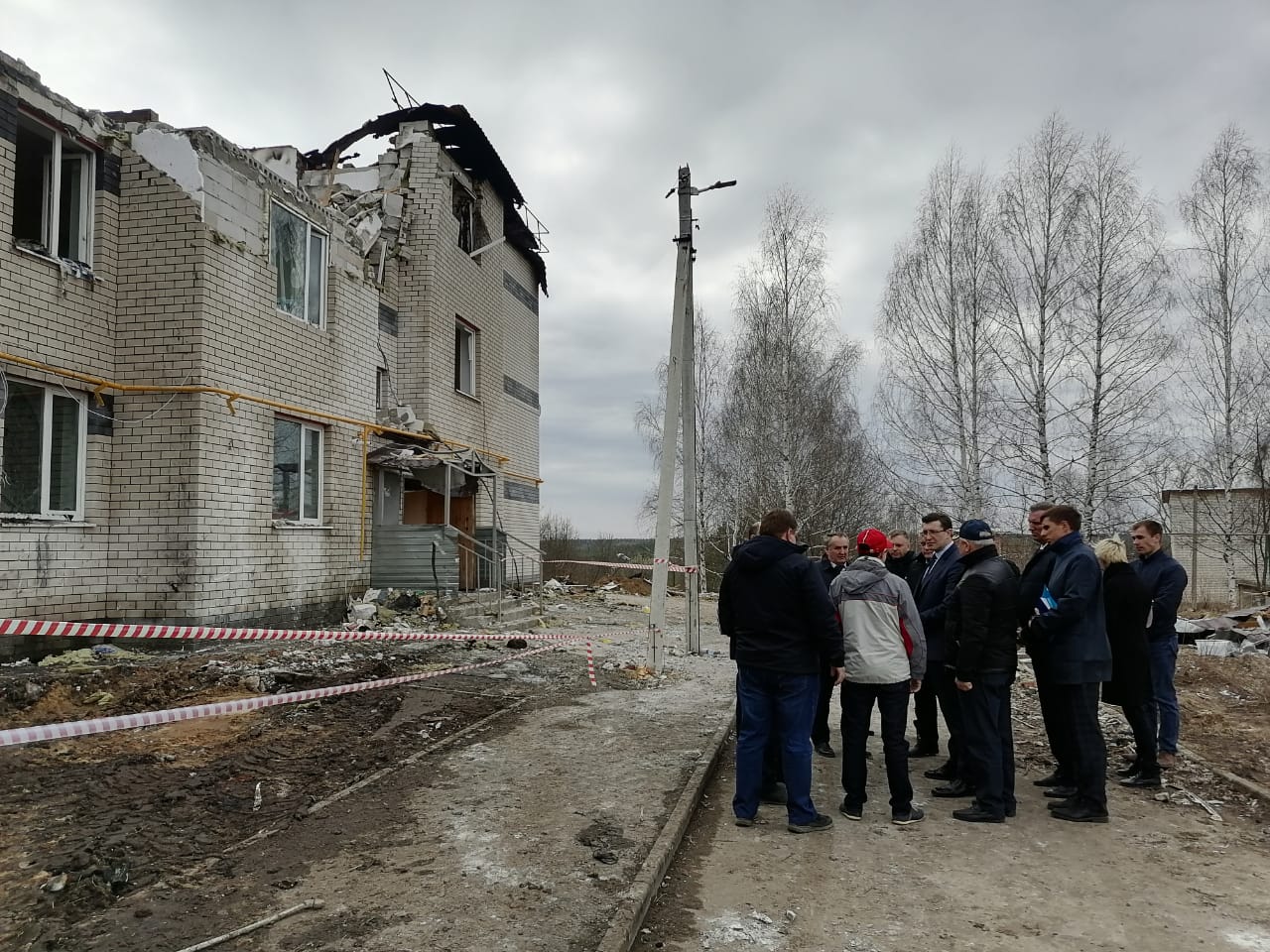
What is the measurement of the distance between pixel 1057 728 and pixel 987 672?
0.88 meters

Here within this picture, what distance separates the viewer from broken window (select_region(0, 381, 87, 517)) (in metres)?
7.84

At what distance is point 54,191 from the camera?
839 centimetres

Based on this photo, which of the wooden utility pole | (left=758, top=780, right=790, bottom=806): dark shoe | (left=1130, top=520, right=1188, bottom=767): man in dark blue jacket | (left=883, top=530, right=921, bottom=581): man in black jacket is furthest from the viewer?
the wooden utility pole

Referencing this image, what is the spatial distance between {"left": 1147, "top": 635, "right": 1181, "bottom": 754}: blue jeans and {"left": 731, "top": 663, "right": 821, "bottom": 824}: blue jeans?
2846 millimetres

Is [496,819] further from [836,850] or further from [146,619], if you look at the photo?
[146,619]

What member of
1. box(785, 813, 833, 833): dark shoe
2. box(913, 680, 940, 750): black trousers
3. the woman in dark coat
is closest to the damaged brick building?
box(785, 813, 833, 833): dark shoe

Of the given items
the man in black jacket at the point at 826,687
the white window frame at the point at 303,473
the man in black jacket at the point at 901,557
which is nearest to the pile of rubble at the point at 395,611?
the white window frame at the point at 303,473

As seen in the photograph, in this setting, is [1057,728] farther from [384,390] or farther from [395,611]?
[384,390]

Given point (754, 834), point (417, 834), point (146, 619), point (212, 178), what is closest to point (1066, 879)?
point (754, 834)

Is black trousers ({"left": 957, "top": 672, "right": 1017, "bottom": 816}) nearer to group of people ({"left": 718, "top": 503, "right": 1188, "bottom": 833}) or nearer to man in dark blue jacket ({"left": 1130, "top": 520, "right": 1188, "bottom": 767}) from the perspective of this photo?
group of people ({"left": 718, "top": 503, "right": 1188, "bottom": 833})

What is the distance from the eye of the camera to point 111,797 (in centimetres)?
446

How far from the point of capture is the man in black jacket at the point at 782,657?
4398 millimetres

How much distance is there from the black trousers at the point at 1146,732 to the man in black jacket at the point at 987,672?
1101mm

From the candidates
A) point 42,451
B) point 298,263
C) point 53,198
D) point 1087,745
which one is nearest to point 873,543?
point 1087,745
